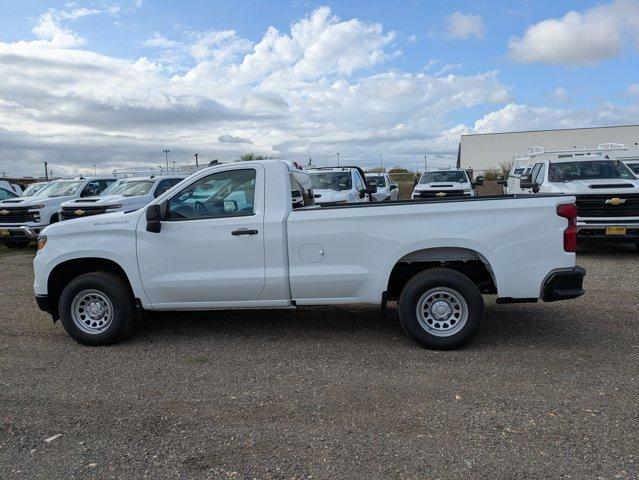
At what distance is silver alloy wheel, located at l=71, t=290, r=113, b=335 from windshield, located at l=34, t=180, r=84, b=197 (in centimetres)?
1066

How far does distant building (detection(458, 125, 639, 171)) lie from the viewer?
4734 centimetres

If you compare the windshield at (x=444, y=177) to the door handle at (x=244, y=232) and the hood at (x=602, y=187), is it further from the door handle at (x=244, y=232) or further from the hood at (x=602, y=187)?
the door handle at (x=244, y=232)

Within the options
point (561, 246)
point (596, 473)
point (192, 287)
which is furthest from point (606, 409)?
point (192, 287)

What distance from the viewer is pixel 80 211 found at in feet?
41.9

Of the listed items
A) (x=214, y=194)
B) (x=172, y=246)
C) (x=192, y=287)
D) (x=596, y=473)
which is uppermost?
(x=214, y=194)

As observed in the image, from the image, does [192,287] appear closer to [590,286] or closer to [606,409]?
[606,409]

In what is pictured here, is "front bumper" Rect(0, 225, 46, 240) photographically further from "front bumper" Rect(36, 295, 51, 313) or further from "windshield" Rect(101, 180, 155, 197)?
"front bumper" Rect(36, 295, 51, 313)

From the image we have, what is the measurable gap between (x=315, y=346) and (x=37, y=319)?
12.7 feet

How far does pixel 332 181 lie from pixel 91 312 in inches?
371

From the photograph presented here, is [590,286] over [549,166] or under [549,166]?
under

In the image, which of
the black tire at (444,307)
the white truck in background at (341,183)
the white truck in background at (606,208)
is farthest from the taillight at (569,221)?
the white truck in background at (341,183)

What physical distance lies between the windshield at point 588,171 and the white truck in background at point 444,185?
14.8 feet

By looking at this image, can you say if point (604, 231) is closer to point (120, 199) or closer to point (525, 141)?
point (120, 199)

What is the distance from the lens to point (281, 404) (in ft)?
13.9
